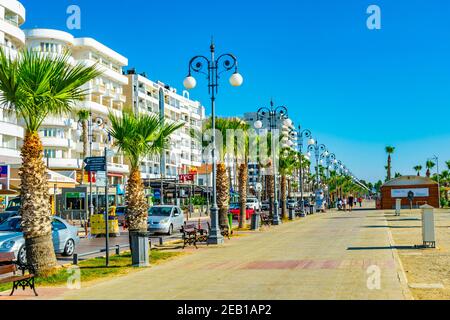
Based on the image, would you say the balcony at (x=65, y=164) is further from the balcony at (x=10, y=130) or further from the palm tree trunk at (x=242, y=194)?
the palm tree trunk at (x=242, y=194)

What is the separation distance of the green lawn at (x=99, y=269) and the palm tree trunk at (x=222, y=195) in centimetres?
959

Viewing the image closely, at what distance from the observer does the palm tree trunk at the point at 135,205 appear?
17250mm

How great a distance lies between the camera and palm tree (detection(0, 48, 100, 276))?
12.3 metres

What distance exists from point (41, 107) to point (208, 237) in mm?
10606

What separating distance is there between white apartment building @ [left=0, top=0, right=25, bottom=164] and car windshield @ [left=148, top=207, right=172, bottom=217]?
61.7ft

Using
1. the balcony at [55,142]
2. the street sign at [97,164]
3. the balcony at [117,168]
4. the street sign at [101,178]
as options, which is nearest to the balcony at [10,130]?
the balcony at [55,142]

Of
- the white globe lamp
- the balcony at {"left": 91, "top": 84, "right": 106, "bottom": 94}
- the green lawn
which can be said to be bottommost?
the green lawn

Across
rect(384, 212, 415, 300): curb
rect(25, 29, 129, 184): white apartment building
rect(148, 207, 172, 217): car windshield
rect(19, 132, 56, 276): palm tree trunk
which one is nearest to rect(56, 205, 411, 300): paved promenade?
rect(384, 212, 415, 300): curb

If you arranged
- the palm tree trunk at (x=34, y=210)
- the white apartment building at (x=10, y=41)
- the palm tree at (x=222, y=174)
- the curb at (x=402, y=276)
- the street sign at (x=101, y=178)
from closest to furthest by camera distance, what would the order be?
the curb at (x=402, y=276) → the palm tree trunk at (x=34, y=210) → the street sign at (x=101, y=178) → the palm tree at (x=222, y=174) → the white apartment building at (x=10, y=41)

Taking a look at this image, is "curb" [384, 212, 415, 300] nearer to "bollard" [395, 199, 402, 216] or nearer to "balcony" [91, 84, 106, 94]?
"bollard" [395, 199, 402, 216]

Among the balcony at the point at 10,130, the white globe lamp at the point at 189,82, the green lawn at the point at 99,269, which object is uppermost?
the balcony at the point at 10,130

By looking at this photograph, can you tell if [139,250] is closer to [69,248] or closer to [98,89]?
[69,248]

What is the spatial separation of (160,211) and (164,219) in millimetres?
1643

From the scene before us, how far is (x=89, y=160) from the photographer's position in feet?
50.3
